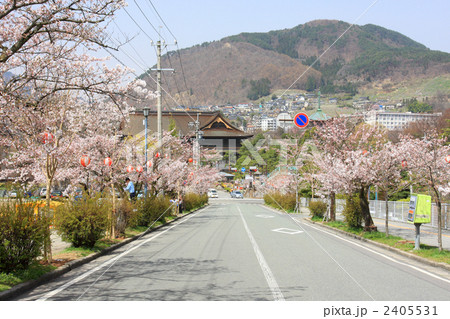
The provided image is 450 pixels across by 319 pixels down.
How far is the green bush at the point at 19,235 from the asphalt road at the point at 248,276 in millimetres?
709

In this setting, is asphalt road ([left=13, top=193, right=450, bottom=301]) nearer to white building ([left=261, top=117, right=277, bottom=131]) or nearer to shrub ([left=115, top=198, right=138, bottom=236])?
shrub ([left=115, top=198, right=138, bottom=236])

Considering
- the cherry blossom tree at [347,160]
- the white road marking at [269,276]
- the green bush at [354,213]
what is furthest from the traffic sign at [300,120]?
the white road marking at [269,276]

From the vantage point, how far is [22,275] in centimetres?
773

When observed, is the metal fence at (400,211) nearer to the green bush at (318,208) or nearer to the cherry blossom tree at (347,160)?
the green bush at (318,208)

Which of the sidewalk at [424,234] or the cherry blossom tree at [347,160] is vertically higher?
the cherry blossom tree at [347,160]

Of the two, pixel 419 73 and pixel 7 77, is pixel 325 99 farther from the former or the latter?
pixel 7 77

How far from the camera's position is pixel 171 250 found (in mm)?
12391

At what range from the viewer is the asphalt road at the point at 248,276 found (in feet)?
22.6

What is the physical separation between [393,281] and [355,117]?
15646mm

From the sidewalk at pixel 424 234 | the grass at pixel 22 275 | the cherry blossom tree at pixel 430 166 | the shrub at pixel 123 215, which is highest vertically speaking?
the cherry blossom tree at pixel 430 166

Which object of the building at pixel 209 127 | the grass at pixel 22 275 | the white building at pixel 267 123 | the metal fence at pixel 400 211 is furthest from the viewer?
the white building at pixel 267 123

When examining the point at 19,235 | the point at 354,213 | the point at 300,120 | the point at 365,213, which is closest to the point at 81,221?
the point at 19,235

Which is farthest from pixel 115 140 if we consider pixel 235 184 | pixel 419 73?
pixel 419 73

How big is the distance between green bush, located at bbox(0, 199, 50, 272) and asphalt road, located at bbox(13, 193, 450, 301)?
0.71 metres
